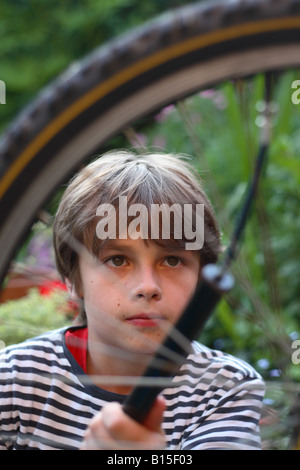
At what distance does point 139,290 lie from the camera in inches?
34.4

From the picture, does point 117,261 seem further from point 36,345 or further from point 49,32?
point 49,32

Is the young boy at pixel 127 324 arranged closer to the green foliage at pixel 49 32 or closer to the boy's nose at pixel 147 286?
the boy's nose at pixel 147 286

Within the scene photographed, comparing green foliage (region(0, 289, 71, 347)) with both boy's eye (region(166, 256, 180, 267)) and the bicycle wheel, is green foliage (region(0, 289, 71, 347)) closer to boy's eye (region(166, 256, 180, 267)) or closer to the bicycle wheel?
boy's eye (region(166, 256, 180, 267))

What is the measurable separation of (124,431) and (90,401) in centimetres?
24

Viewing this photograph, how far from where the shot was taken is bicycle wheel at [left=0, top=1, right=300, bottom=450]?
0.69 metres

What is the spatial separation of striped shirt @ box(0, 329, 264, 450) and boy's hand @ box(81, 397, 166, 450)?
0.18 metres

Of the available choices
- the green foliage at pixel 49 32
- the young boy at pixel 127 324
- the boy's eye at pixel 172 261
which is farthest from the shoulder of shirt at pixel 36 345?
the green foliage at pixel 49 32

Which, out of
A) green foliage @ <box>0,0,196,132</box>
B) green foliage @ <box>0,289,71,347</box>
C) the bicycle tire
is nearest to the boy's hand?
the bicycle tire

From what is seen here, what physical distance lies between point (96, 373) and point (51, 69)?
6.37 feet

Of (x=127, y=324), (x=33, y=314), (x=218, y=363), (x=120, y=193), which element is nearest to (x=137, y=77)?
(x=120, y=193)

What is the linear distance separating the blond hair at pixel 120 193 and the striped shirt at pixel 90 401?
0.48 ft

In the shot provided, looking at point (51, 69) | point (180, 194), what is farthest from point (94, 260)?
point (51, 69)

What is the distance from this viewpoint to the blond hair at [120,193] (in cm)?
94

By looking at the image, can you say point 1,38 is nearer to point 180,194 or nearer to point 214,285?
point 180,194
